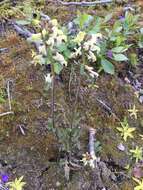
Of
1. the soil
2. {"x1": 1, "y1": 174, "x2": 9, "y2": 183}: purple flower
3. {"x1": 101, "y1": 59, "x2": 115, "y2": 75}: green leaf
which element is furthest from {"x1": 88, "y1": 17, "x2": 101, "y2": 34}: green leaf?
{"x1": 1, "y1": 174, "x2": 9, "y2": 183}: purple flower

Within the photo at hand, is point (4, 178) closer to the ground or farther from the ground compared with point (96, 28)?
closer to the ground

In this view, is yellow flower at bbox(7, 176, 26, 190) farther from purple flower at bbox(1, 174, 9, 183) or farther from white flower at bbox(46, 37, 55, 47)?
white flower at bbox(46, 37, 55, 47)

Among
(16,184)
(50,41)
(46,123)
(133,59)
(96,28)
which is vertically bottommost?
(16,184)

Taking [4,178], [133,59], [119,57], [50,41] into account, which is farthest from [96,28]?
[4,178]

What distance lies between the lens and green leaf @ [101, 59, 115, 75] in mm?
2974

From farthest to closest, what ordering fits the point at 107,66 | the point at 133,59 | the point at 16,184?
the point at 133,59 < the point at 107,66 < the point at 16,184

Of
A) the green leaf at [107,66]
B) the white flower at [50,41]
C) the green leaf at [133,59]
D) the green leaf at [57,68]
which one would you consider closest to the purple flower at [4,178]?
the green leaf at [57,68]

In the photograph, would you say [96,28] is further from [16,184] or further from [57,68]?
[16,184]

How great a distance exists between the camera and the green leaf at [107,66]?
117 inches

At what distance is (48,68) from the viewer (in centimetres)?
298

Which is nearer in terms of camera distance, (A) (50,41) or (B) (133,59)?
(A) (50,41)

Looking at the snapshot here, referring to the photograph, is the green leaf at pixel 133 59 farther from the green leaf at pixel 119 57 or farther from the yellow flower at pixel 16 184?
the yellow flower at pixel 16 184

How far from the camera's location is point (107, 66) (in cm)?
299

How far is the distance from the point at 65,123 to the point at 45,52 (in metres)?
0.67
